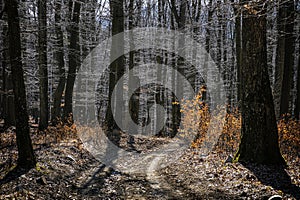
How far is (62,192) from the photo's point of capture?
6074 mm

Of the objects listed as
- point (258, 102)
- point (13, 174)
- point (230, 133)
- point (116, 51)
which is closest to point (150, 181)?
point (13, 174)

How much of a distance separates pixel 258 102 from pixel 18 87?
6.35 meters

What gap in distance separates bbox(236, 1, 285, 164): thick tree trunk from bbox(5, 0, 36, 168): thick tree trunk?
5883 millimetres

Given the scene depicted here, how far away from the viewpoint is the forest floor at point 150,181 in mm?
5758

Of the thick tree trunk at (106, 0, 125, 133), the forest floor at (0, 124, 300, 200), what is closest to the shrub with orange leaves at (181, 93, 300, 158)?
the forest floor at (0, 124, 300, 200)

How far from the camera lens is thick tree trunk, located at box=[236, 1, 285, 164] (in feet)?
23.8

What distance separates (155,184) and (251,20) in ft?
17.1

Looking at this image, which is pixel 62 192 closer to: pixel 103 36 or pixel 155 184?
pixel 155 184

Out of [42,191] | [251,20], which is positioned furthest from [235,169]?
[42,191]

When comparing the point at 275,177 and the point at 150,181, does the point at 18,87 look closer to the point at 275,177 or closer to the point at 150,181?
→ the point at 150,181

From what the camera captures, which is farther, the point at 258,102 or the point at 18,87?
the point at 258,102

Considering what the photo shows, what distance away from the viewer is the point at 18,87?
22.0 ft

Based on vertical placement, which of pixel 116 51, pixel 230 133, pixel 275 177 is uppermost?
pixel 116 51

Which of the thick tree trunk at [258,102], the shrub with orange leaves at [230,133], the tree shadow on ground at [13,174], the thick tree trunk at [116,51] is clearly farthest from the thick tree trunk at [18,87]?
the thick tree trunk at [116,51]
